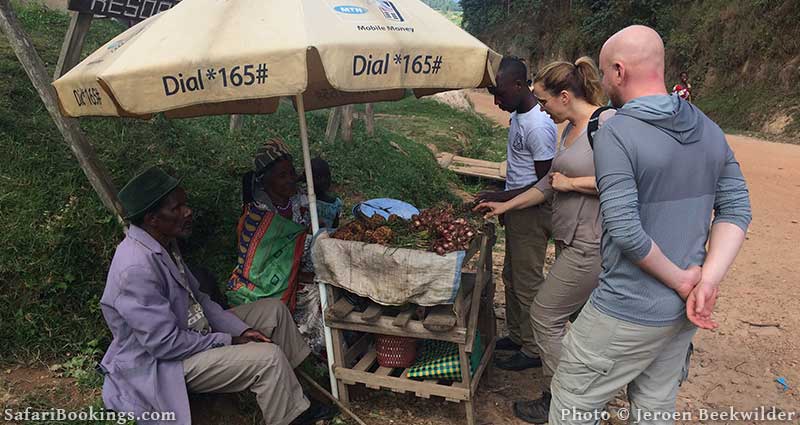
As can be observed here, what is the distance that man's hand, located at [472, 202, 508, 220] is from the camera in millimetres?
3273

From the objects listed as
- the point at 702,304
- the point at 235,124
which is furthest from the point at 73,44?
the point at 702,304

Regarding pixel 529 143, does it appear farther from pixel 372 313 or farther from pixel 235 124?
pixel 235 124

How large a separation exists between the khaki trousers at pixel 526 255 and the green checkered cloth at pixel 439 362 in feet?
1.63

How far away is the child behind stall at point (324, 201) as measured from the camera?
4.05 m

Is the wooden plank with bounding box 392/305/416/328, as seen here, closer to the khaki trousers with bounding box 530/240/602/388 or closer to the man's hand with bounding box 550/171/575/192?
the khaki trousers with bounding box 530/240/602/388

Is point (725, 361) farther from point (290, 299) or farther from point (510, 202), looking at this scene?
point (290, 299)

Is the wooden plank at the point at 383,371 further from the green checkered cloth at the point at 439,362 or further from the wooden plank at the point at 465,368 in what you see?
the wooden plank at the point at 465,368

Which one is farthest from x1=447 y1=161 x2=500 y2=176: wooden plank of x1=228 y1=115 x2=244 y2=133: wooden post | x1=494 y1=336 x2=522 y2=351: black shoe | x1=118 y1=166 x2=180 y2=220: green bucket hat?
x1=118 y1=166 x2=180 y2=220: green bucket hat

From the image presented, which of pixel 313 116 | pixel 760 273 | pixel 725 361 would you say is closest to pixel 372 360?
pixel 725 361

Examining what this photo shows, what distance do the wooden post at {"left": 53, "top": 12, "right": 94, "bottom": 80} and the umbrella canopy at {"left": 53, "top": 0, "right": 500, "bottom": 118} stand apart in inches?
39.0

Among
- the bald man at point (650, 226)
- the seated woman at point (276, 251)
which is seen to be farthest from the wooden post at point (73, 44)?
the bald man at point (650, 226)

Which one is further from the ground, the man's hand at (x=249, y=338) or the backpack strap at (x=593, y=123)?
the backpack strap at (x=593, y=123)

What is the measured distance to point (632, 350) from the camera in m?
2.09

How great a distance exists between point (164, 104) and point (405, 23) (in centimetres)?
121
